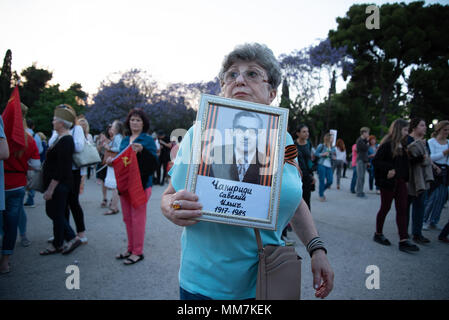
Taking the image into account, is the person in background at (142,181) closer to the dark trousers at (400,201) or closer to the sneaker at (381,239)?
the dark trousers at (400,201)

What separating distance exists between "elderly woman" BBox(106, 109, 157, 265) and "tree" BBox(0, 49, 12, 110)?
102 feet

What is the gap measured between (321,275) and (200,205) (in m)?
0.79

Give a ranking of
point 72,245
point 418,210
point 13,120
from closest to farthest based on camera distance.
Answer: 1. point 13,120
2. point 72,245
3. point 418,210

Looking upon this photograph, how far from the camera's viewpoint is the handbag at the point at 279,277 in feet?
3.33

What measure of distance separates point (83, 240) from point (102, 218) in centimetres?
164

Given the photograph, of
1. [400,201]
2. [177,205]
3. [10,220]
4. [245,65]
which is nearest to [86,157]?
[10,220]

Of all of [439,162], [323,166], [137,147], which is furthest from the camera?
[323,166]

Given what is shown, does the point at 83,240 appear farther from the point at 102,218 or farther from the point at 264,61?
the point at 264,61

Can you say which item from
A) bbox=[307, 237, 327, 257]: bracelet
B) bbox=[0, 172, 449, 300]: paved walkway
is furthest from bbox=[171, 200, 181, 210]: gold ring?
bbox=[0, 172, 449, 300]: paved walkway

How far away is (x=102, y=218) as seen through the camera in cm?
589

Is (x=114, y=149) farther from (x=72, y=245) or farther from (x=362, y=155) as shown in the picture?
(x=362, y=155)

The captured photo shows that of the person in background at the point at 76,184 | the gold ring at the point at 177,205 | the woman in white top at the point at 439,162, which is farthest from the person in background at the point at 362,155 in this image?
the gold ring at the point at 177,205

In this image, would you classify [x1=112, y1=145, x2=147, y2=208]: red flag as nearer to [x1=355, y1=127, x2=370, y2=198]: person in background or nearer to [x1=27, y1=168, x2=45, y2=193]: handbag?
[x1=27, y1=168, x2=45, y2=193]: handbag

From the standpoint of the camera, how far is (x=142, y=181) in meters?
3.78
